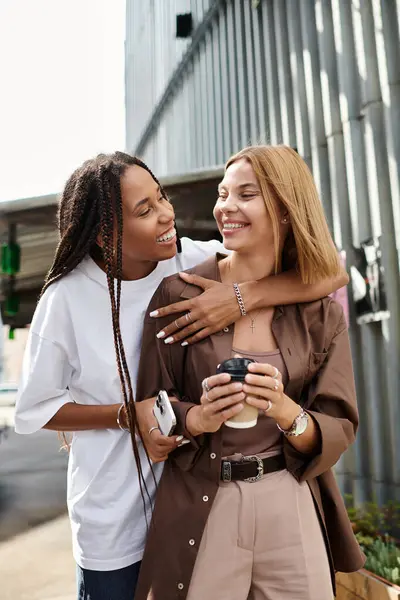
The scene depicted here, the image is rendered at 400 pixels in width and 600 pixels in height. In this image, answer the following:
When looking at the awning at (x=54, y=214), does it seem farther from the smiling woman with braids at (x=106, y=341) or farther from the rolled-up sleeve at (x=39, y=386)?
the rolled-up sleeve at (x=39, y=386)

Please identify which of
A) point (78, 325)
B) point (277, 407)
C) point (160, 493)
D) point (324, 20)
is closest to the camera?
point (277, 407)

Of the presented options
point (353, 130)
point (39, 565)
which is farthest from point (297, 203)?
point (39, 565)

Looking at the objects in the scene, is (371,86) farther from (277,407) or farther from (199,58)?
(199,58)

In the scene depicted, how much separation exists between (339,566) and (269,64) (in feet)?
18.5

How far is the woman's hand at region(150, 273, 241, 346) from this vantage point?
56.6 inches

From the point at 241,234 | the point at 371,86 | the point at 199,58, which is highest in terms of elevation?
the point at 199,58

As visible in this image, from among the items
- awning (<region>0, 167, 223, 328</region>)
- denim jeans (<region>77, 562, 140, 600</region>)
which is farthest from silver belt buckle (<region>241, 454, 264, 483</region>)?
awning (<region>0, 167, 223, 328</region>)

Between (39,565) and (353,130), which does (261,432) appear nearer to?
(353,130)

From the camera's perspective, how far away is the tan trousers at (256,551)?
1.33 metres

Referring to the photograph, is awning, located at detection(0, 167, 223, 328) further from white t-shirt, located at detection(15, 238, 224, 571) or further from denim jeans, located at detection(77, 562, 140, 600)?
denim jeans, located at detection(77, 562, 140, 600)

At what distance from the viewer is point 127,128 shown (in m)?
18.0

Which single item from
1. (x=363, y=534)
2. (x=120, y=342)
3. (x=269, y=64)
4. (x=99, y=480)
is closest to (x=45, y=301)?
(x=120, y=342)

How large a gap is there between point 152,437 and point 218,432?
0.16 meters

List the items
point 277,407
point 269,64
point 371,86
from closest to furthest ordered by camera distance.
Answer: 1. point 277,407
2. point 371,86
3. point 269,64
